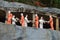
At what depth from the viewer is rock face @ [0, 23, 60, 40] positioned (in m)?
15.4

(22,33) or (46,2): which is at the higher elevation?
(46,2)

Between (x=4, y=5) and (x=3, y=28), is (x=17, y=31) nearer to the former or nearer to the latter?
(x=3, y=28)

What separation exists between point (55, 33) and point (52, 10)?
5.98ft

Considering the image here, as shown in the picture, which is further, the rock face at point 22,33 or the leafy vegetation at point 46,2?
the leafy vegetation at point 46,2

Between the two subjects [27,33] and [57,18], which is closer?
[27,33]

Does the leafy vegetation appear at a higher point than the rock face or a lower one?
higher

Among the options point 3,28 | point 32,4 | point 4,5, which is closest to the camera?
point 3,28

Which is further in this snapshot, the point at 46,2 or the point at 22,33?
the point at 46,2

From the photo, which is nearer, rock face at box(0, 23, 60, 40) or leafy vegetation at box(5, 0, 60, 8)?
rock face at box(0, 23, 60, 40)

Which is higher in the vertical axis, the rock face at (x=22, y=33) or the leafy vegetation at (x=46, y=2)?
the leafy vegetation at (x=46, y=2)

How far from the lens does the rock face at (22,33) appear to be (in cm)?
1543

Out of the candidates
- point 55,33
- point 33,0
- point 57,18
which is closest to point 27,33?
point 55,33

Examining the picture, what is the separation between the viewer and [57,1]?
769 inches

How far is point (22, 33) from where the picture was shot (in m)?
15.6
